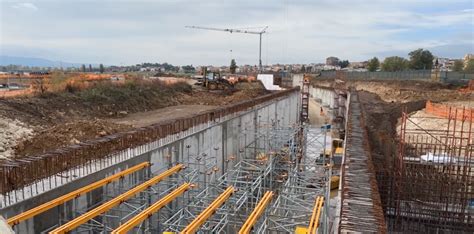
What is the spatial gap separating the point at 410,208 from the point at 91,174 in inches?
402

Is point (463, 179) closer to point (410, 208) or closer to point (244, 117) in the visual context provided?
point (410, 208)

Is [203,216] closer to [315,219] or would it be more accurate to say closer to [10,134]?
[315,219]

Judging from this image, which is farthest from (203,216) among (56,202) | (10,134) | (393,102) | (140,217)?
(393,102)

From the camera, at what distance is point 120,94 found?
108 ft

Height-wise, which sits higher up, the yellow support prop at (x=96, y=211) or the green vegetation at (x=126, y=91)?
the green vegetation at (x=126, y=91)

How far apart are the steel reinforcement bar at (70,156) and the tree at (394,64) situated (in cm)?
9174

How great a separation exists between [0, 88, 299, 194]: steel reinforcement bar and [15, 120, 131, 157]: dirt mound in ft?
7.43

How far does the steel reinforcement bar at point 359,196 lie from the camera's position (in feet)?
21.3

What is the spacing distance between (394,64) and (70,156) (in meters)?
101

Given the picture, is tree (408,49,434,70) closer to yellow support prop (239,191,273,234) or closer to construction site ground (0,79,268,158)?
construction site ground (0,79,268,158)

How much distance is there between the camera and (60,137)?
1605 cm

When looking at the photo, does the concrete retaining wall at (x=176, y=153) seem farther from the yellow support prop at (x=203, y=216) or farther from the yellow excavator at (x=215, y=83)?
the yellow excavator at (x=215, y=83)

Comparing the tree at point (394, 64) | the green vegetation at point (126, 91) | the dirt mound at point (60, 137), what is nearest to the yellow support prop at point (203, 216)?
the dirt mound at point (60, 137)

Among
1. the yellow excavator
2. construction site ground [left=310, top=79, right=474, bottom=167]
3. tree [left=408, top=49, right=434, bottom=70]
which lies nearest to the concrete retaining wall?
construction site ground [left=310, top=79, right=474, bottom=167]
